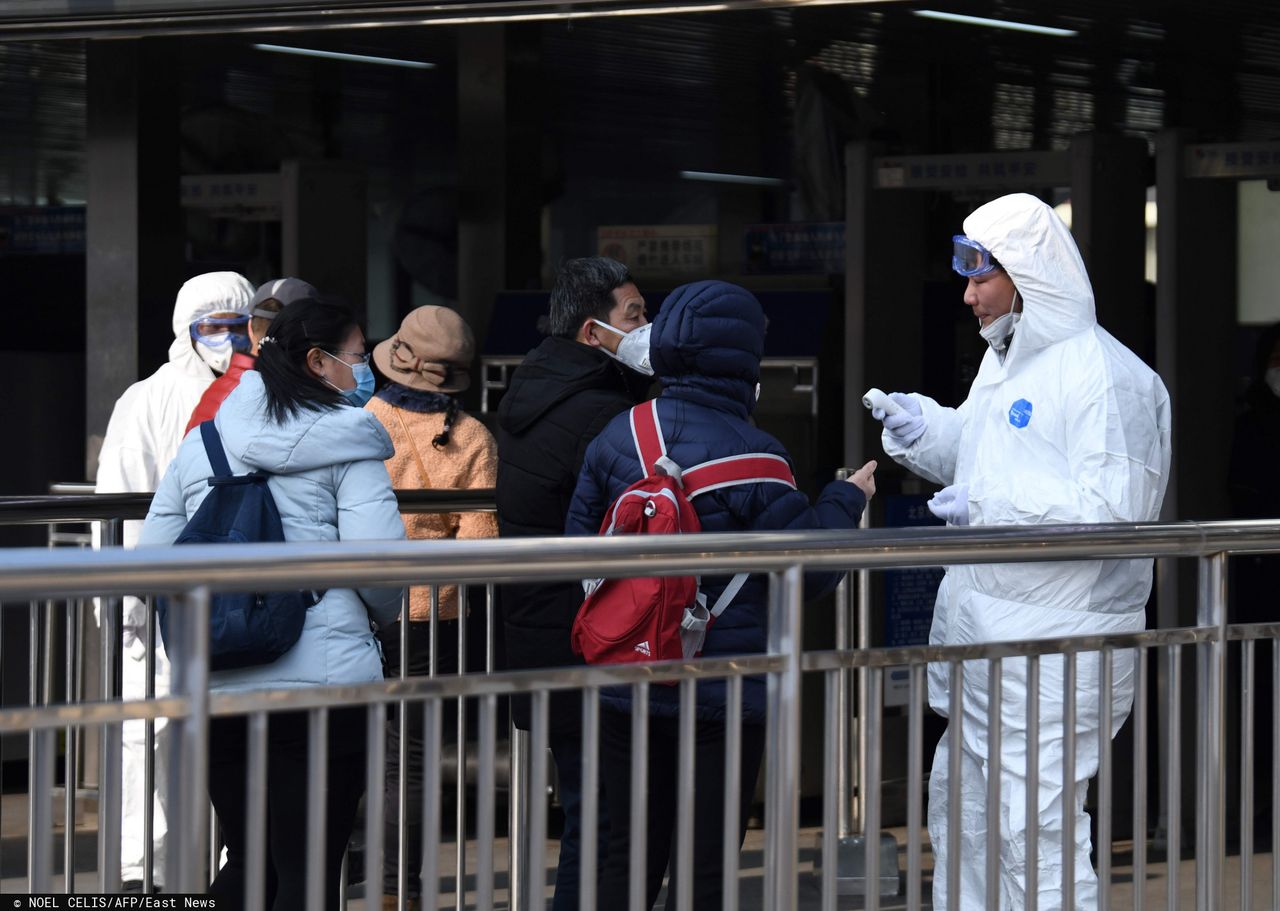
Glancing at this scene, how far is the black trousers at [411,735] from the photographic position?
5.00 m

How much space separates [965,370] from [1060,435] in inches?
128

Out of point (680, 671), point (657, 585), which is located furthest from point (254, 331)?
point (680, 671)

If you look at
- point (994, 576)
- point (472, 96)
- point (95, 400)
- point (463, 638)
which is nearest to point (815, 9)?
point (472, 96)

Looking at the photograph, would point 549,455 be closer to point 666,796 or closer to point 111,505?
point 666,796

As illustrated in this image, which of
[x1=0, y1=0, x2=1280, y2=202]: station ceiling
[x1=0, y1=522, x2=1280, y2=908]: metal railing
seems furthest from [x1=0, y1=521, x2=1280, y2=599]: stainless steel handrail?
[x1=0, y1=0, x2=1280, y2=202]: station ceiling

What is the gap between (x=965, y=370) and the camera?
712cm

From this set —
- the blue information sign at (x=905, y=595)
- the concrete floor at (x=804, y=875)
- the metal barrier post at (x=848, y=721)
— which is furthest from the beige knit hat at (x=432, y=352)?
the blue information sign at (x=905, y=595)

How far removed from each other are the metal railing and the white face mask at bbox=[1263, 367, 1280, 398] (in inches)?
131

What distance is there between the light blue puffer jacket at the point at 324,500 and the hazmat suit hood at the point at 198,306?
2.01 meters

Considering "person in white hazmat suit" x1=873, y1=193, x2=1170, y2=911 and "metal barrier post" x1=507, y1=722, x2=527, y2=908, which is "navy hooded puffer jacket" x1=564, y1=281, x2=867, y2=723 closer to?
"person in white hazmat suit" x1=873, y1=193, x2=1170, y2=911

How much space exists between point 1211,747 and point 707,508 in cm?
94

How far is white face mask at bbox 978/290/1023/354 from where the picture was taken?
405cm

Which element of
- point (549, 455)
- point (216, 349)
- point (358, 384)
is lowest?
point (549, 455)

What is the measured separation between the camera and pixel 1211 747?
343 centimetres
